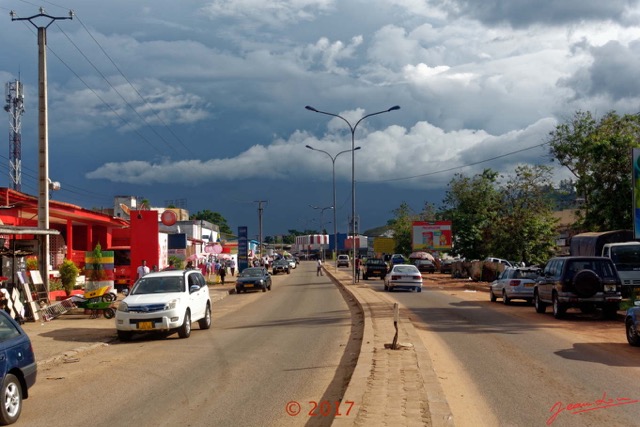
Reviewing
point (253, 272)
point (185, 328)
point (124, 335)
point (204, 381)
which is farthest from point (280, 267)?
point (204, 381)

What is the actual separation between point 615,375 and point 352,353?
5.00m

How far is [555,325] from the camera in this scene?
19547mm

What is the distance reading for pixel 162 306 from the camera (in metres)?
17.1

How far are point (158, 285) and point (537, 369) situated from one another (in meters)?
10.5

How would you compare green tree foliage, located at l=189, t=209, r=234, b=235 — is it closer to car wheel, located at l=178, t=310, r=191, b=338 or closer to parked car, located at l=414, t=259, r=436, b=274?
parked car, located at l=414, t=259, r=436, b=274

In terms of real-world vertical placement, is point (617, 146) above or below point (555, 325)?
above

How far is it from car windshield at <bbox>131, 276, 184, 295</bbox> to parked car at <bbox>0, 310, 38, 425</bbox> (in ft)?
30.4

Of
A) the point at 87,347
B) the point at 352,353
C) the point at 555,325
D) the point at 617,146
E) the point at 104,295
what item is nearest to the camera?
the point at 352,353

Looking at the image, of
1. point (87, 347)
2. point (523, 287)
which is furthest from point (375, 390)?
point (523, 287)

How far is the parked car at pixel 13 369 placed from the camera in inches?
322

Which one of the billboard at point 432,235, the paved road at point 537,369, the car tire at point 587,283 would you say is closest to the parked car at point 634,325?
the paved road at point 537,369

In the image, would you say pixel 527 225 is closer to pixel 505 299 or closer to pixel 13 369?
pixel 505 299

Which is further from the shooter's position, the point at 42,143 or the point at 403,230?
the point at 403,230

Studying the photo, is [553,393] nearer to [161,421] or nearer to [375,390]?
[375,390]
